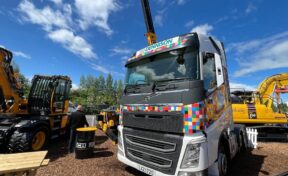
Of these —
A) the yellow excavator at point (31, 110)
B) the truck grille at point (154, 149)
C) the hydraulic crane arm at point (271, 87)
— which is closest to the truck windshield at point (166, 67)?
the truck grille at point (154, 149)

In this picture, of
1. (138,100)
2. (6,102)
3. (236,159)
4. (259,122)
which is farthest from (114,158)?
(259,122)

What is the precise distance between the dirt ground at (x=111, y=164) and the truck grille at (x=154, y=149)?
910 mm

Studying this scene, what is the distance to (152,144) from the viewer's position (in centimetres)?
345

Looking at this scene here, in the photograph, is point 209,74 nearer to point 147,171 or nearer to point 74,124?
point 147,171

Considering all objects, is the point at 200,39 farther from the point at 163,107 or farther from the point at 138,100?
the point at 138,100

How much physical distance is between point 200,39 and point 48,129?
6356 mm

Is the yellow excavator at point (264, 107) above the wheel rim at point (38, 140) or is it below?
above

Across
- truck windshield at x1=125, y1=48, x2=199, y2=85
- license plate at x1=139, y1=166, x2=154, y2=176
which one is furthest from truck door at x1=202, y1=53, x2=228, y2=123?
license plate at x1=139, y1=166, x2=154, y2=176

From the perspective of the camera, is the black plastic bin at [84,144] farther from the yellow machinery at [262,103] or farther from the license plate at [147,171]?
the yellow machinery at [262,103]

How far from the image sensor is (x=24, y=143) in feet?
17.5

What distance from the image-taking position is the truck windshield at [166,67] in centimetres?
335

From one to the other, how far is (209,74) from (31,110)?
7.10m

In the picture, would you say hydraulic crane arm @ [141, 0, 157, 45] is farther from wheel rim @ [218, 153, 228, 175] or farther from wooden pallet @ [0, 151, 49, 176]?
wooden pallet @ [0, 151, 49, 176]

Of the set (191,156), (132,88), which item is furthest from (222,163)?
(132,88)
